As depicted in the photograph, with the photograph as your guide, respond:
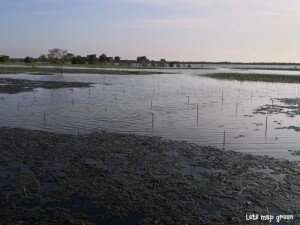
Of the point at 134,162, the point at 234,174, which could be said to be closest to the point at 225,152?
the point at 234,174

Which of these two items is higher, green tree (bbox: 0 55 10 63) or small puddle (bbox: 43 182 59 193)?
green tree (bbox: 0 55 10 63)

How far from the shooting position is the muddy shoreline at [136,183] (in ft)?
28.3

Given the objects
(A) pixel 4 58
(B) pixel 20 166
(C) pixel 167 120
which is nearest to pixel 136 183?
(B) pixel 20 166

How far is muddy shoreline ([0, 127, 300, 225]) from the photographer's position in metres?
8.64

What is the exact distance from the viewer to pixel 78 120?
70.4ft

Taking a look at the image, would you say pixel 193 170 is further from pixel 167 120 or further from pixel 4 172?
pixel 167 120

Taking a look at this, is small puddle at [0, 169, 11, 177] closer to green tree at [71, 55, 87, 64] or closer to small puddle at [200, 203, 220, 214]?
small puddle at [200, 203, 220, 214]

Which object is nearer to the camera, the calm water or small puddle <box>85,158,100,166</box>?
small puddle <box>85,158,100,166</box>

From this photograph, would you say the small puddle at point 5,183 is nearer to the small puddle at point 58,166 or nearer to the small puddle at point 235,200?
the small puddle at point 58,166

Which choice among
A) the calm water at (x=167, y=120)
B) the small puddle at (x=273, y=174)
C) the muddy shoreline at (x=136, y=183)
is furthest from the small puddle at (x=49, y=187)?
the calm water at (x=167, y=120)

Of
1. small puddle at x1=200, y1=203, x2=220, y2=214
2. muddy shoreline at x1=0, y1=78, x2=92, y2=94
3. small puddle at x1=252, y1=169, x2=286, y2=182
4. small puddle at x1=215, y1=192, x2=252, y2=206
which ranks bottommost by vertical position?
small puddle at x1=200, y1=203, x2=220, y2=214

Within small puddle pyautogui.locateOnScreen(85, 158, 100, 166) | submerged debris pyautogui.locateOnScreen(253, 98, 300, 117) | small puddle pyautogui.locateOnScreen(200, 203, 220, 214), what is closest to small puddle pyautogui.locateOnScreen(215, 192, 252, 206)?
small puddle pyautogui.locateOnScreen(200, 203, 220, 214)

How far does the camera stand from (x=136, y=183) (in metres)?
10.7

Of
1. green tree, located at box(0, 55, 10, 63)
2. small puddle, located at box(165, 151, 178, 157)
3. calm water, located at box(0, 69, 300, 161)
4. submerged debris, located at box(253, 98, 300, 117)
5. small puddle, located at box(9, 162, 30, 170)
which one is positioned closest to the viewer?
small puddle, located at box(9, 162, 30, 170)
